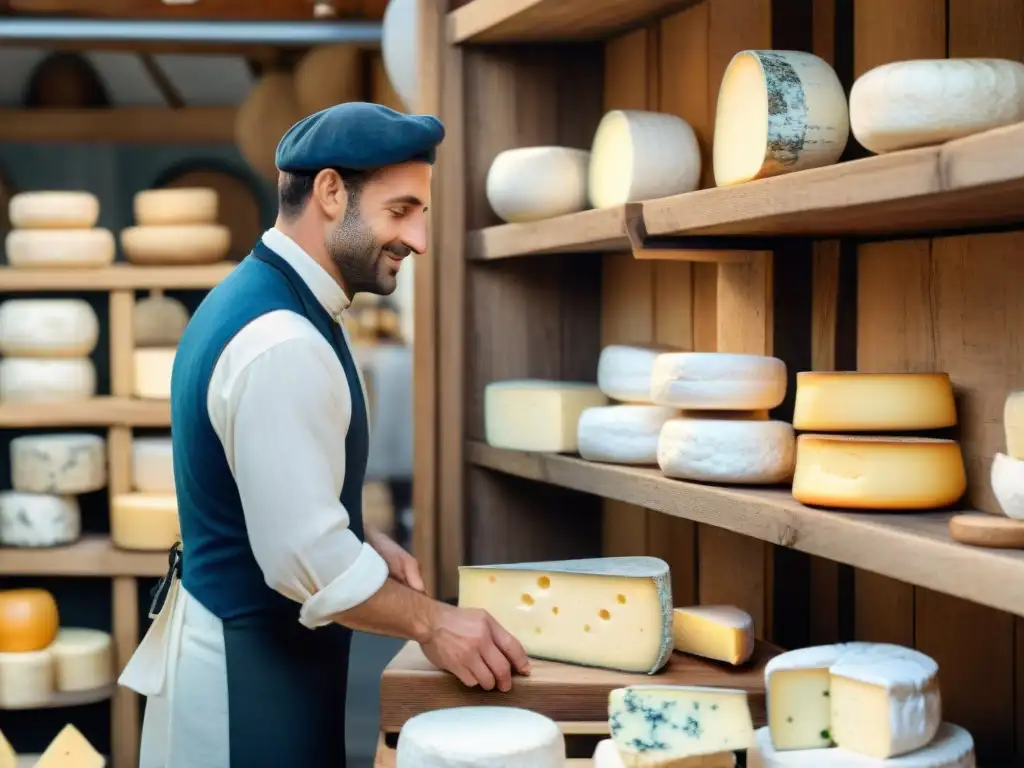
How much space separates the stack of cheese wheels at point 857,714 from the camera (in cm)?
131

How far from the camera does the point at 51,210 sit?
3.08 meters

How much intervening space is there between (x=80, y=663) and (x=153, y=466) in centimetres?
47

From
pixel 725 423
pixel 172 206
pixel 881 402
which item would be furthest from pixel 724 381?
pixel 172 206

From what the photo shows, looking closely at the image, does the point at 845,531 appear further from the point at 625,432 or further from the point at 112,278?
the point at 112,278

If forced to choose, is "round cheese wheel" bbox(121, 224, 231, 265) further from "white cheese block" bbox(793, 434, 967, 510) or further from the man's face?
"white cheese block" bbox(793, 434, 967, 510)

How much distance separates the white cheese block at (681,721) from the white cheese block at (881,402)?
341 mm

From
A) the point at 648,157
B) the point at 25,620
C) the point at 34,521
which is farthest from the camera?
the point at 34,521

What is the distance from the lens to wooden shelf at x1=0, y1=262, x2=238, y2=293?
307cm

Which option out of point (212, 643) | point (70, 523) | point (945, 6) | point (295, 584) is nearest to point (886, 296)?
point (945, 6)

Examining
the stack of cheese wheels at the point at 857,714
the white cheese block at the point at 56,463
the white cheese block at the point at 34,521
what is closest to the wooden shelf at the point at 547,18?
the stack of cheese wheels at the point at 857,714

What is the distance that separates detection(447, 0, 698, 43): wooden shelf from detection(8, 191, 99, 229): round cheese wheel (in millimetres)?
1189

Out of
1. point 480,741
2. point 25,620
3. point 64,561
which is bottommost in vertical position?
point 25,620

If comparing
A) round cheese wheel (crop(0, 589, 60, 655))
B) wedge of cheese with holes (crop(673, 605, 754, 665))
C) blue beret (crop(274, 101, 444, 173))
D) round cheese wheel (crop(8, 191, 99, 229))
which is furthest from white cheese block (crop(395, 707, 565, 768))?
round cheese wheel (crop(8, 191, 99, 229))

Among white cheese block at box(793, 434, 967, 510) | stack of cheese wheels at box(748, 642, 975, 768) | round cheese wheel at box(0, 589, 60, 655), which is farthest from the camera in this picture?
round cheese wheel at box(0, 589, 60, 655)
